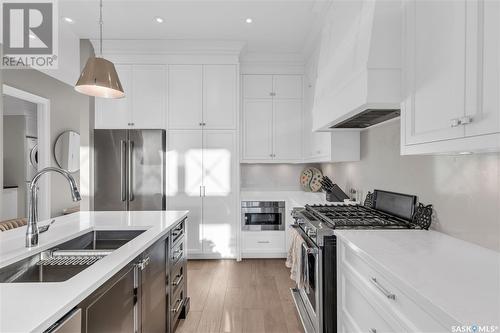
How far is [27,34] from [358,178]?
161 inches

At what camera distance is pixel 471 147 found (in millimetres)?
942

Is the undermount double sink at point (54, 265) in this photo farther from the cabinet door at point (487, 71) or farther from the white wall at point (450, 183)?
the white wall at point (450, 183)

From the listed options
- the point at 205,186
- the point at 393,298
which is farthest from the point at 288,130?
the point at 393,298

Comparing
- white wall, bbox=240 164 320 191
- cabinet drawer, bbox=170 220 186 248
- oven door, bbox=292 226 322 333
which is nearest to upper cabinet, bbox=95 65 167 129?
white wall, bbox=240 164 320 191

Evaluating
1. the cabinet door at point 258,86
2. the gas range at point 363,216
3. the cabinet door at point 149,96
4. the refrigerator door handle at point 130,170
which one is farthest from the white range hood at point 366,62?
the refrigerator door handle at point 130,170

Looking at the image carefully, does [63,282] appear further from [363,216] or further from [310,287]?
[363,216]

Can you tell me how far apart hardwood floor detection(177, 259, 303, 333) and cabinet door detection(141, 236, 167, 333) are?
22.8 inches

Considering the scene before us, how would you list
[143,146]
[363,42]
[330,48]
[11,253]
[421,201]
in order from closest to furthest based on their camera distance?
[11,253], [363,42], [421,201], [330,48], [143,146]

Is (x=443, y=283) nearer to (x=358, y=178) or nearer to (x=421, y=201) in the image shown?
(x=421, y=201)

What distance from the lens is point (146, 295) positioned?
4.71ft

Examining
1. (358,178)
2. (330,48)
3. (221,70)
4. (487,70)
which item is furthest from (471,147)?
(221,70)

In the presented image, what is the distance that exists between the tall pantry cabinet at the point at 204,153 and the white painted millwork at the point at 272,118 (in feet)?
1.18

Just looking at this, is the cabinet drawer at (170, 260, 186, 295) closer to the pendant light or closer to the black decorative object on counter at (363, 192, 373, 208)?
the pendant light

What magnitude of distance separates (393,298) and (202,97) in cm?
319
